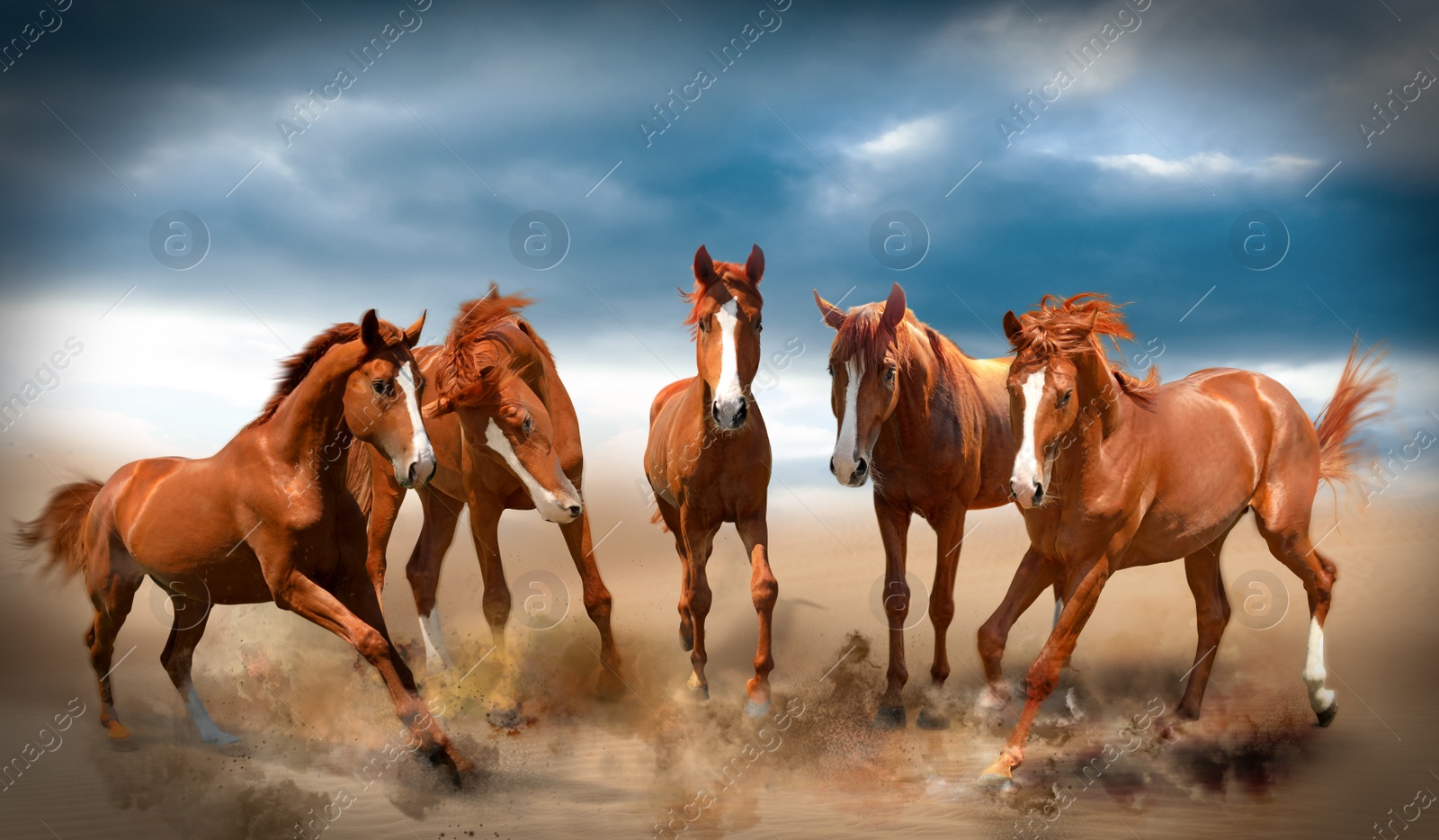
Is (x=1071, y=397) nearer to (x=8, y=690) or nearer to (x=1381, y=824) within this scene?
(x=1381, y=824)

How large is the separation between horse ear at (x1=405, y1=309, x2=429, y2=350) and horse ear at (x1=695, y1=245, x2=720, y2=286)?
1.87 metres

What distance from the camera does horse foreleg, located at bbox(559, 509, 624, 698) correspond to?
7691 millimetres

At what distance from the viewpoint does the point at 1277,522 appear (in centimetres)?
750

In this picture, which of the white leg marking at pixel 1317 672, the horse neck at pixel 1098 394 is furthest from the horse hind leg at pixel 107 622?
the white leg marking at pixel 1317 672

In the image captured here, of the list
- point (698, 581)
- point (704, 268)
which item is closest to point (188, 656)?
point (698, 581)

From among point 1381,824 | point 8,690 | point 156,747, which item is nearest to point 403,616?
point 8,690

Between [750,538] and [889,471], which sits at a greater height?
[889,471]

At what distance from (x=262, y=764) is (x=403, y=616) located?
575 cm

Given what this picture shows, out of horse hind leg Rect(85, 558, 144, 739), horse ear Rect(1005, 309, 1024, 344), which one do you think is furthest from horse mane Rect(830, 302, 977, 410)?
horse hind leg Rect(85, 558, 144, 739)

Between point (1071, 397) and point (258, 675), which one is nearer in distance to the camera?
point (1071, 397)

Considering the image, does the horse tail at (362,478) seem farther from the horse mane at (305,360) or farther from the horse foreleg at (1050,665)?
the horse foreleg at (1050,665)

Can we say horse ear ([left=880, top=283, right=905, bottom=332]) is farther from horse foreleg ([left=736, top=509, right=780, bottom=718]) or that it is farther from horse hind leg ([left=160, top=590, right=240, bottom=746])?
horse hind leg ([left=160, top=590, right=240, bottom=746])

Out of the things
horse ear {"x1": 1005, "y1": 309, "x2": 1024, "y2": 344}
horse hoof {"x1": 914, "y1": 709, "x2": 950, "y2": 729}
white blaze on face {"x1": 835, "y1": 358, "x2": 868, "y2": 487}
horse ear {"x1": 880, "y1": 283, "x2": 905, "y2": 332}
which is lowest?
horse hoof {"x1": 914, "y1": 709, "x2": 950, "y2": 729}

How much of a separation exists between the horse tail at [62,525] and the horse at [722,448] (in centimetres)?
473
